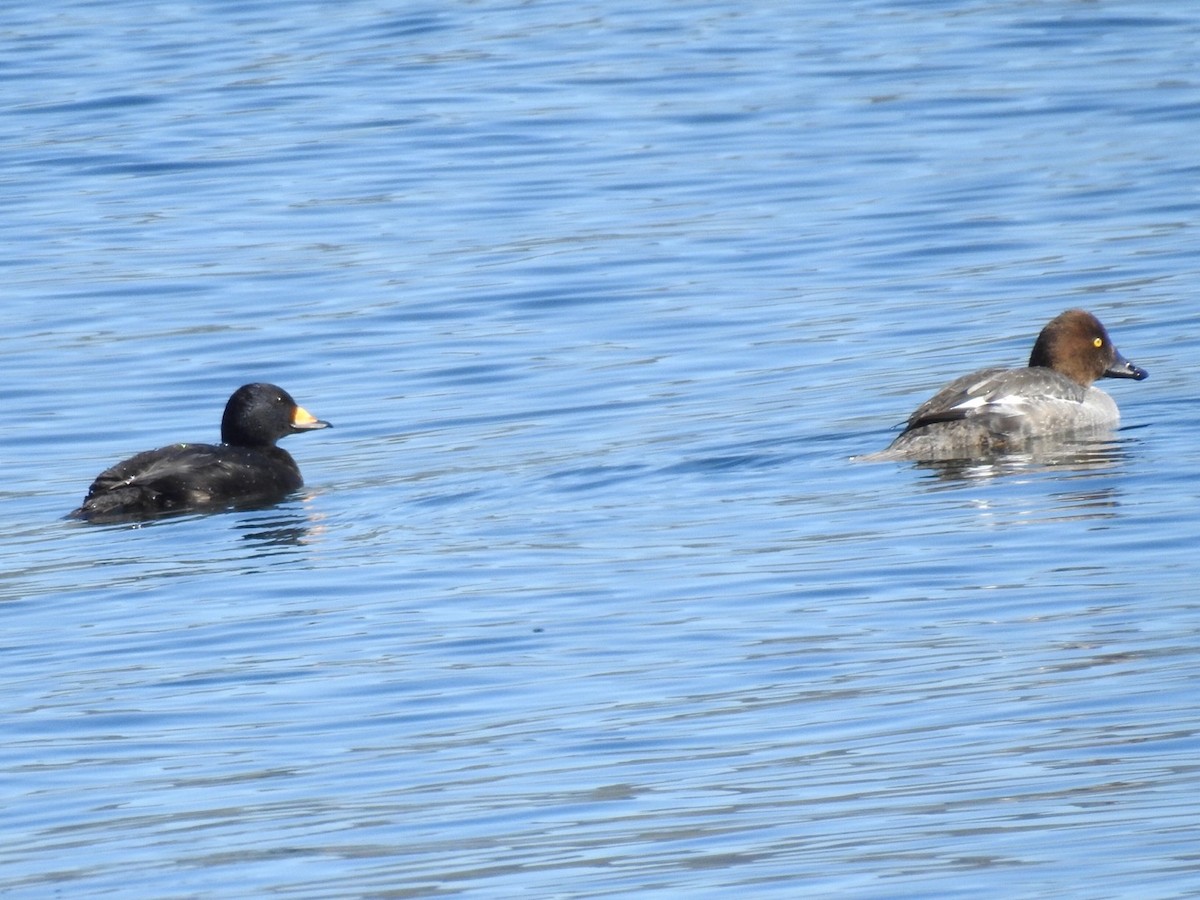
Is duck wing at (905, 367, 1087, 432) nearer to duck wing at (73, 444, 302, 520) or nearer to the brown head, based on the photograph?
the brown head

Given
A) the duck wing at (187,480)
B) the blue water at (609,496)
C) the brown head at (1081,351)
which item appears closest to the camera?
the blue water at (609,496)

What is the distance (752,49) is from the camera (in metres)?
28.8

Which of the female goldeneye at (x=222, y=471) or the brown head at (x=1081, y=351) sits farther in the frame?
the brown head at (x=1081, y=351)

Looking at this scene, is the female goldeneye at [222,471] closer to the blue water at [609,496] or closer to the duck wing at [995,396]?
the blue water at [609,496]

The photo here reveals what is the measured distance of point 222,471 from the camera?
41.3ft

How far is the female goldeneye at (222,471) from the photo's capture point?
12.0 metres

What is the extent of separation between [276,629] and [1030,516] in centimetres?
331

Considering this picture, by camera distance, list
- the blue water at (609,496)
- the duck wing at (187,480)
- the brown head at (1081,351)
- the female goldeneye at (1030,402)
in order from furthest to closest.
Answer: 1. the brown head at (1081,351)
2. the female goldeneye at (1030,402)
3. the duck wing at (187,480)
4. the blue water at (609,496)

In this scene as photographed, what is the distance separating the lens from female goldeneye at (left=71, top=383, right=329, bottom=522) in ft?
39.3

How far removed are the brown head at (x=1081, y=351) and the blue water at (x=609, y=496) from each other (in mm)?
290

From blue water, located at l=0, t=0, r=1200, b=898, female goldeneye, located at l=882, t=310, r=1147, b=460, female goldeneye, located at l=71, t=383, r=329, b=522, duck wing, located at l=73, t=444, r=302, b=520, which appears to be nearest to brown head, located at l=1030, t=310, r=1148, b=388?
female goldeneye, located at l=882, t=310, r=1147, b=460

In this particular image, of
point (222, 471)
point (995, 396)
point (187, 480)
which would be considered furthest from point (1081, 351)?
point (187, 480)

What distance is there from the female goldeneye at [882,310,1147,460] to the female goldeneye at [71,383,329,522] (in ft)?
10.8

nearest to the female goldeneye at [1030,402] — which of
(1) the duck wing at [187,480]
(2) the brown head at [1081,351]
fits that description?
(2) the brown head at [1081,351]
